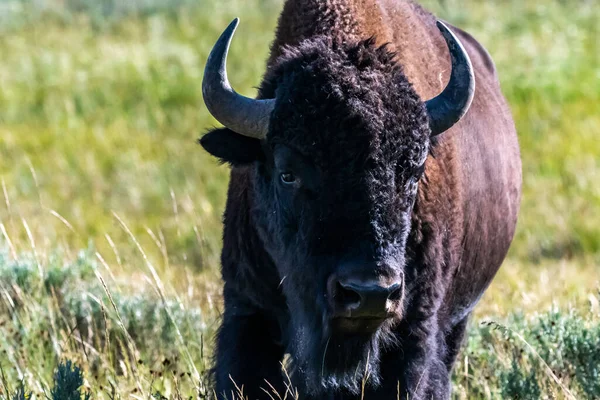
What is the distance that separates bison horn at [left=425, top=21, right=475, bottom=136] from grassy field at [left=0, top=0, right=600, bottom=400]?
0.94 metres

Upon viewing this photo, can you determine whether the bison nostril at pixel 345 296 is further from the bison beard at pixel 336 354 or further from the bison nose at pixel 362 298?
the bison beard at pixel 336 354

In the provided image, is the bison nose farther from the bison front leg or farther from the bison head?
the bison front leg

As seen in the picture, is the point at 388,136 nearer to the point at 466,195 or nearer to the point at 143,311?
the point at 466,195

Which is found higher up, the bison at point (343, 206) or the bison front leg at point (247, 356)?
the bison at point (343, 206)

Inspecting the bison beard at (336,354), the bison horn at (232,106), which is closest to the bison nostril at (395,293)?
the bison beard at (336,354)

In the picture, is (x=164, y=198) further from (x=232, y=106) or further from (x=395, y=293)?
(x=395, y=293)

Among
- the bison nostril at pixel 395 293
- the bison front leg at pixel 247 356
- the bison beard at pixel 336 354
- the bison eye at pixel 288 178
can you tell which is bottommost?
the bison front leg at pixel 247 356

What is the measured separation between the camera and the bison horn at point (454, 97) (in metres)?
4.91

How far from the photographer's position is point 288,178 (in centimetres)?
477

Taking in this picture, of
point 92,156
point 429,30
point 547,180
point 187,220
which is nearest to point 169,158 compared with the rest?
point 92,156

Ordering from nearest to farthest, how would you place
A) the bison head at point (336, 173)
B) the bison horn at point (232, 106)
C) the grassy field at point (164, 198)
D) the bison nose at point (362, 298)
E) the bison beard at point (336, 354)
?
the bison nose at point (362, 298)
the bison head at point (336, 173)
the bison beard at point (336, 354)
the bison horn at point (232, 106)
the grassy field at point (164, 198)

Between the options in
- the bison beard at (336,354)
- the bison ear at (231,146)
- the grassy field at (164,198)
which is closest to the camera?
the bison beard at (336,354)

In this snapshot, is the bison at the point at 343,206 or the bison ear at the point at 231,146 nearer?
the bison at the point at 343,206

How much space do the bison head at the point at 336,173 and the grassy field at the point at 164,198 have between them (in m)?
0.71
